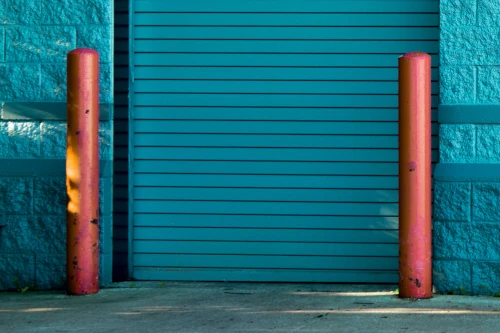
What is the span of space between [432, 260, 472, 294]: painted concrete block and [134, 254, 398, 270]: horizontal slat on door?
1.81 ft

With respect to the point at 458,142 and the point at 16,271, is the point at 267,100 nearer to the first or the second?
the point at 458,142

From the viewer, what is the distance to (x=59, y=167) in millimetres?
7250

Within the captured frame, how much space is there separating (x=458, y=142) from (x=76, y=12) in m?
3.18

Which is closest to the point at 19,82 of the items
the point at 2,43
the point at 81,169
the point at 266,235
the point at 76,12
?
the point at 2,43

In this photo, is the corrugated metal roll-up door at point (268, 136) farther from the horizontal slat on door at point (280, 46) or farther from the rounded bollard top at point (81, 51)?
the rounded bollard top at point (81, 51)

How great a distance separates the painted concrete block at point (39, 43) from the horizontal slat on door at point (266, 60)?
1.94ft

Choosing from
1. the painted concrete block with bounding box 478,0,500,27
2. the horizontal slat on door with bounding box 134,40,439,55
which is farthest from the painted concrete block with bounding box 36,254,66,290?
the painted concrete block with bounding box 478,0,500,27

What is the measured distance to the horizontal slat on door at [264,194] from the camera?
738cm

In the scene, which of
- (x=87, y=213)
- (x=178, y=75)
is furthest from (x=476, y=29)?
(x=87, y=213)

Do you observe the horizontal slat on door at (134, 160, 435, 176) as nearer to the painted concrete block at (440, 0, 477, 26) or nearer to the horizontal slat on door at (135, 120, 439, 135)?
the horizontal slat on door at (135, 120, 439, 135)

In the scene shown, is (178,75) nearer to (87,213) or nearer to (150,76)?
(150,76)

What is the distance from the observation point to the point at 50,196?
7.26 m

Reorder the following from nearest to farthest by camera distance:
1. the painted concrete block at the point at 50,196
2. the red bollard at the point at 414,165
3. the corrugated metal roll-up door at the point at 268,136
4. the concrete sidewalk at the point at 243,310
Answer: the concrete sidewalk at the point at 243,310
the red bollard at the point at 414,165
the painted concrete block at the point at 50,196
the corrugated metal roll-up door at the point at 268,136

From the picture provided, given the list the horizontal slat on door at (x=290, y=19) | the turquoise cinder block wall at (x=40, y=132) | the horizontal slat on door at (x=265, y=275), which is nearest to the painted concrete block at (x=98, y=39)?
the turquoise cinder block wall at (x=40, y=132)
